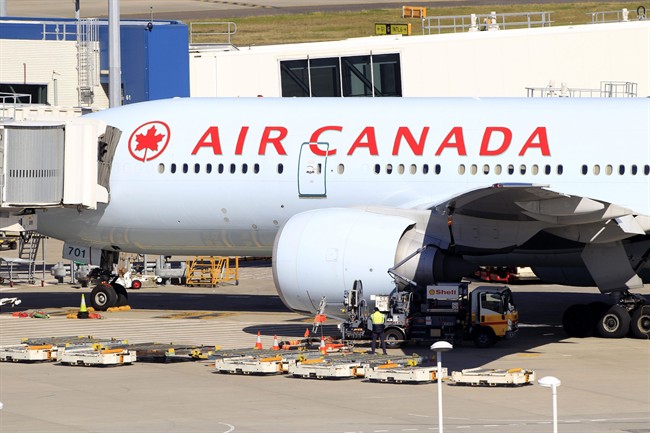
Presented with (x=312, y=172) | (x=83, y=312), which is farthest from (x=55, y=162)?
(x=312, y=172)

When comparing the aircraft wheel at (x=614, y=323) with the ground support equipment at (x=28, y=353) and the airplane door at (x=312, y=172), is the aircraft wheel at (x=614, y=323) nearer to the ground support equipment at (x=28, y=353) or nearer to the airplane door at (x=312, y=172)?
the airplane door at (x=312, y=172)

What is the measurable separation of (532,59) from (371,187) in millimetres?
21419

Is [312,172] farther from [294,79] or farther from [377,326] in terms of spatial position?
[294,79]

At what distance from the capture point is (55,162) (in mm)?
31141

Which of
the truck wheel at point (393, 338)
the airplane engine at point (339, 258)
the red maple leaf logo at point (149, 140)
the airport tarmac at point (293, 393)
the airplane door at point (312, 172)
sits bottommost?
Answer: the airport tarmac at point (293, 393)

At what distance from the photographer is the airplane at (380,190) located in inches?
1054

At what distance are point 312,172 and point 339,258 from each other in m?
3.86

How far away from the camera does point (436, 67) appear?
4962 cm

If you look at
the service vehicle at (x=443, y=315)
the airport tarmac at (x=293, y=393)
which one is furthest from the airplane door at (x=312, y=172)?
the service vehicle at (x=443, y=315)

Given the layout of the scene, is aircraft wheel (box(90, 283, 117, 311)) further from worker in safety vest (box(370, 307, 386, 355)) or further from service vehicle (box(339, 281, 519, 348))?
worker in safety vest (box(370, 307, 386, 355))

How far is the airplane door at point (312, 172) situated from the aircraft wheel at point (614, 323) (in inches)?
280

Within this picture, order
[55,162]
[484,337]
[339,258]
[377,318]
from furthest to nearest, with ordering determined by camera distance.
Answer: [55,162] → [484,337] → [339,258] → [377,318]

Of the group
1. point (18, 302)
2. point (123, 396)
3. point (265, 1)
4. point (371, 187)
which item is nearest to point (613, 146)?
point (371, 187)

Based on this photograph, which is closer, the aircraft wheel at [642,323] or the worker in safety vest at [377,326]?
the worker in safety vest at [377,326]
